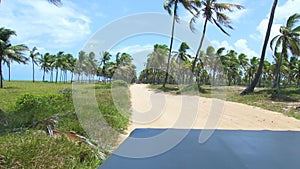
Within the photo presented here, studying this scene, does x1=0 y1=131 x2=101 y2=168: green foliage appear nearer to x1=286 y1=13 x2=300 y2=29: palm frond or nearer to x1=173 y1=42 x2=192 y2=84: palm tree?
x1=286 y1=13 x2=300 y2=29: palm frond

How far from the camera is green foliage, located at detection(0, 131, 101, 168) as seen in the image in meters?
2.73

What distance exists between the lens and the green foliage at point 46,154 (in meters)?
2.73

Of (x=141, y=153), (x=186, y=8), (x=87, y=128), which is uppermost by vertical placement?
(x=186, y=8)

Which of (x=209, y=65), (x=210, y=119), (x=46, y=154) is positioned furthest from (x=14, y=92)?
(x=209, y=65)

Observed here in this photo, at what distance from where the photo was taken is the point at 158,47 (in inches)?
1286

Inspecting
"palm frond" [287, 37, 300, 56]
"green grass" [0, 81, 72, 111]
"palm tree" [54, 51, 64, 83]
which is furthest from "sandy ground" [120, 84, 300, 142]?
"palm tree" [54, 51, 64, 83]

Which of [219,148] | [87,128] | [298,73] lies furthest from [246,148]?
[298,73]

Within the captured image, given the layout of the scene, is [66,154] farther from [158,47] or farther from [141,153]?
[158,47]

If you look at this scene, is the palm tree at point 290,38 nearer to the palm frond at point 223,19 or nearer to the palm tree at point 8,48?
the palm frond at point 223,19

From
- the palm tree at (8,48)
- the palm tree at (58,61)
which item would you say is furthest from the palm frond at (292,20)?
the palm tree at (58,61)

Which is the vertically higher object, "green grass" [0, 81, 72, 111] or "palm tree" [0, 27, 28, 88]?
"palm tree" [0, 27, 28, 88]

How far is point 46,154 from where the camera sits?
2908 mm

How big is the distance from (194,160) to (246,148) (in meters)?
0.79

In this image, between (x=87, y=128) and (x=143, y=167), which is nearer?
(x=143, y=167)
